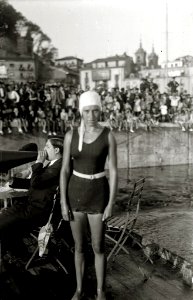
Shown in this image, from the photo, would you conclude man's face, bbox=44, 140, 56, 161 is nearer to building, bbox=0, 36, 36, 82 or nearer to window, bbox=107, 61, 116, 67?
building, bbox=0, 36, 36, 82

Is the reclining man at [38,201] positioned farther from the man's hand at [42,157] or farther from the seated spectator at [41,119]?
the seated spectator at [41,119]

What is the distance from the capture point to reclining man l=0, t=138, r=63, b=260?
451cm

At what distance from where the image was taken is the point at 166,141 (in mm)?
24609

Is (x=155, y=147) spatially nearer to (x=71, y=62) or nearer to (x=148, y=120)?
(x=148, y=120)

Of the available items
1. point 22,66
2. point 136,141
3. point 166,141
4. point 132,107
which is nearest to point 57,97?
point 132,107

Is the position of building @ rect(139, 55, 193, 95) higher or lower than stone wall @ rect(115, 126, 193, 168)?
higher

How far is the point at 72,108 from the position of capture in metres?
19.7

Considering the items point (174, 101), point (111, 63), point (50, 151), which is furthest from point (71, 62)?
point (50, 151)

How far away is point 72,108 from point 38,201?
15.3 meters

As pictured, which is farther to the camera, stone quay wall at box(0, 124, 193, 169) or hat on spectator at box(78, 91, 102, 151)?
stone quay wall at box(0, 124, 193, 169)

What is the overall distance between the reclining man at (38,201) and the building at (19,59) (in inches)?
1010

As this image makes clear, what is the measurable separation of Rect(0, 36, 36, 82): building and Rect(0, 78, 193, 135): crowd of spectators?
10.1 meters

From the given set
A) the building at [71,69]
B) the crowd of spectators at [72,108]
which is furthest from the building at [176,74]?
the crowd of spectators at [72,108]

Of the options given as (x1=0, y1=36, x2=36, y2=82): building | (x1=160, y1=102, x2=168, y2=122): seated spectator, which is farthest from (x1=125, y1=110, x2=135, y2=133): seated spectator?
(x1=0, y1=36, x2=36, y2=82): building
